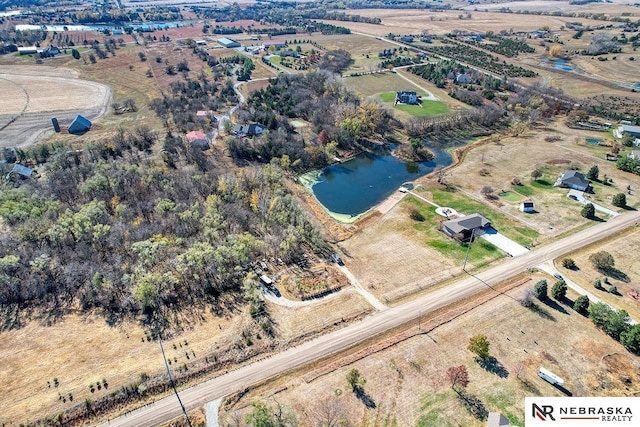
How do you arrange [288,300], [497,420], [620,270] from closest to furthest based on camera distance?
[497,420] < [288,300] < [620,270]

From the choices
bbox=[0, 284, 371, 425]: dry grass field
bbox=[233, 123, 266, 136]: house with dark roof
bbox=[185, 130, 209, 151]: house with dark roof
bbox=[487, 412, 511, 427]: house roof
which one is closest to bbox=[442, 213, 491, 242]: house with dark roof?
bbox=[0, 284, 371, 425]: dry grass field

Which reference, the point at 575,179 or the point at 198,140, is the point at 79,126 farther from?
the point at 575,179

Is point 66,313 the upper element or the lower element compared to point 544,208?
lower

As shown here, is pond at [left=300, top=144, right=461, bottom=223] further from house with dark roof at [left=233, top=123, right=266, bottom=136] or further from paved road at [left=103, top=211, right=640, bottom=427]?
paved road at [left=103, top=211, right=640, bottom=427]

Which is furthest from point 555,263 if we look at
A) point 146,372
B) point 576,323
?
point 146,372

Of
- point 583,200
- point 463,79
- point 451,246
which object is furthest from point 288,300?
point 463,79

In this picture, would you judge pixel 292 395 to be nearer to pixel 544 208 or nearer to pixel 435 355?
pixel 435 355

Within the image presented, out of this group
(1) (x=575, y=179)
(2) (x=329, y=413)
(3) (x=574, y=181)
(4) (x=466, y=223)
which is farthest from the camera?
(1) (x=575, y=179)
